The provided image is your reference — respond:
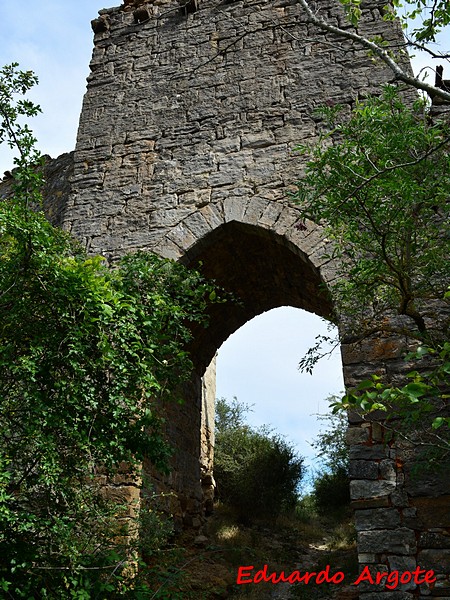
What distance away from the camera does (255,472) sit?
10094 millimetres

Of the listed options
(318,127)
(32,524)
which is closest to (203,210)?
(318,127)

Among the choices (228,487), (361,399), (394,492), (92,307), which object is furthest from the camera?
(228,487)

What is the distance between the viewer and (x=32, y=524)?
3.03 m

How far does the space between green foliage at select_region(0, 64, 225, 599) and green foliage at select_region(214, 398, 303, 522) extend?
6.05 meters

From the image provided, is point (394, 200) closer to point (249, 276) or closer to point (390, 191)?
point (390, 191)

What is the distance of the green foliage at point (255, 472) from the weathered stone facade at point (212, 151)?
8.73 feet

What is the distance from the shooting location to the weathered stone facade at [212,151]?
5.45 meters

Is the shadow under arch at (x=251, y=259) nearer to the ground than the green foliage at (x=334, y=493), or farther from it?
farther from it

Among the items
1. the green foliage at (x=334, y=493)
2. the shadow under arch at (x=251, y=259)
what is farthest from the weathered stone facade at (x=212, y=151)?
the green foliage at (x=334, y=493)

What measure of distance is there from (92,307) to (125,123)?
3646 millimetres

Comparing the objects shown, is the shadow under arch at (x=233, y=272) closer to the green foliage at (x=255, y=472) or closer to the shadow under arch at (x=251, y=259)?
the shadow under arch at (x=251, y=259)

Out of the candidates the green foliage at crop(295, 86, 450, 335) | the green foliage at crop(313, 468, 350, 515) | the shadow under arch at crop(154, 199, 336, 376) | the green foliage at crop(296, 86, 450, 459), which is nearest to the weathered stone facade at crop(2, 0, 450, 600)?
the shadow under arch at crop(154, 199, 336, 376)

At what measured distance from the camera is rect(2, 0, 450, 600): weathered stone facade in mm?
5453

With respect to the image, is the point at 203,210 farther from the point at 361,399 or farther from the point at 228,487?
the point at 228,487
